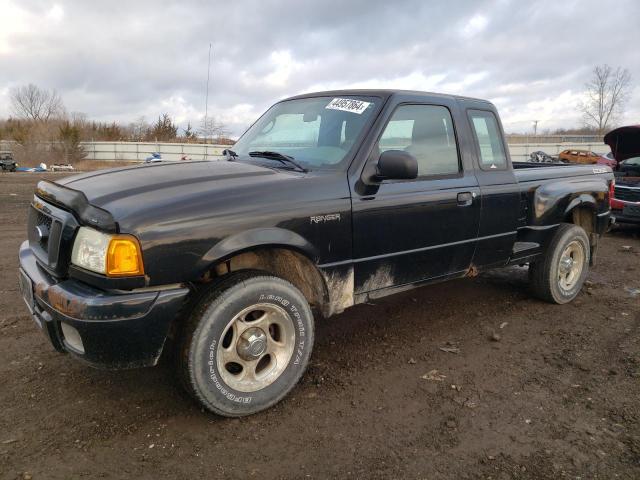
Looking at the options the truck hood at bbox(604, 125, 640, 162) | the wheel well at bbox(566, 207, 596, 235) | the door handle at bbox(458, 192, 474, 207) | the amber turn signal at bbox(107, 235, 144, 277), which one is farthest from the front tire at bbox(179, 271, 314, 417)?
the truck hood at bbox(604, 125, 640, 162)

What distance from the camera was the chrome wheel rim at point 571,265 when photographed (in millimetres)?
4840

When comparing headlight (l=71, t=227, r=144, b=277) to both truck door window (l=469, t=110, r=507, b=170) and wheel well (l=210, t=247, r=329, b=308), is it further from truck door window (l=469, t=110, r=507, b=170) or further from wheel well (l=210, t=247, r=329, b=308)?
truck door window (l=469, t=110, r=507, b=170)

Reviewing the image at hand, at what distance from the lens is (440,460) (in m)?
2.42

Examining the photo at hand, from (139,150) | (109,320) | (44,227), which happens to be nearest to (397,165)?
(109,320)

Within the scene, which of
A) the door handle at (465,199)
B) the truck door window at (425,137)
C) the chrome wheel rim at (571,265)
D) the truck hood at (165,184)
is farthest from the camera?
the chrome wheel rim at (571,265)

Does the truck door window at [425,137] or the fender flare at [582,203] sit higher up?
the truck door window at [425,137]

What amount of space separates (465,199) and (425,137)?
57cm

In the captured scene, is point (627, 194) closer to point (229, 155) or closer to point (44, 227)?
point (229, 155)

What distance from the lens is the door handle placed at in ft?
12.0

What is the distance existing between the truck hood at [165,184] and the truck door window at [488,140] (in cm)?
179

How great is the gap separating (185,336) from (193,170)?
3.70 feet

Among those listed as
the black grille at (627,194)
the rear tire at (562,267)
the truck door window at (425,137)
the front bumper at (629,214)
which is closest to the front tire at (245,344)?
the truck door window at (425,137)

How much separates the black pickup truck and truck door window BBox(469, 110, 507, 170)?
2 cm

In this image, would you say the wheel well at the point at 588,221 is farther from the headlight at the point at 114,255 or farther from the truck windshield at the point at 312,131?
the headlight at the point at 114,255
